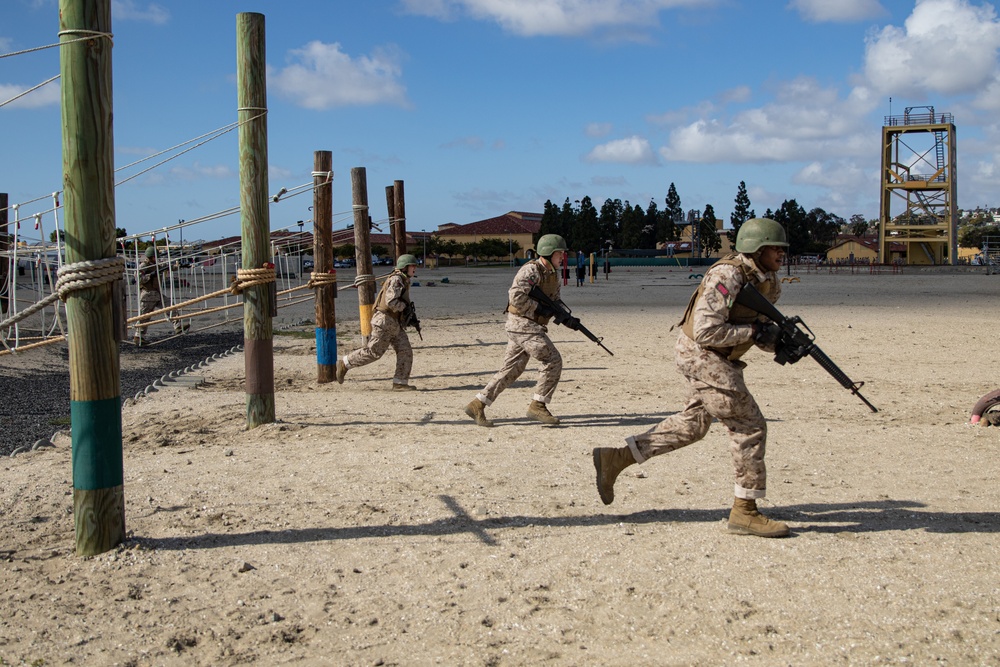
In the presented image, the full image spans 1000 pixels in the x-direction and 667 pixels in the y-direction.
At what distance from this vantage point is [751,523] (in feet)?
16.1

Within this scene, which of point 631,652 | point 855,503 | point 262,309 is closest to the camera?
point 631,652

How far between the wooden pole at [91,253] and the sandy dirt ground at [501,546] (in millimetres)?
309

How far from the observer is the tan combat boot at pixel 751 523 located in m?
4.90

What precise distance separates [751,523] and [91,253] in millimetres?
3591

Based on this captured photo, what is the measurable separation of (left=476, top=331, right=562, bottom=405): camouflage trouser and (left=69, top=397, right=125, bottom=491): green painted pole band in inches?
152

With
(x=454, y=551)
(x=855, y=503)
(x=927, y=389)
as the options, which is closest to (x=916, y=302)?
(x=927, y=389)

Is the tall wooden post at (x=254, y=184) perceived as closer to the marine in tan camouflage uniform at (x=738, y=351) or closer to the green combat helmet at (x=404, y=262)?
the green combat helmet at (x=404, y=262)

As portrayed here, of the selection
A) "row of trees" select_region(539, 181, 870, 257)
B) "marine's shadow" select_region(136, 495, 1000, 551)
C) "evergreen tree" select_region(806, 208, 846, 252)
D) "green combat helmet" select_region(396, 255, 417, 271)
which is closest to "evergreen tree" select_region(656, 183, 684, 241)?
"row of trees" select_region(539, 181, 870, 257)

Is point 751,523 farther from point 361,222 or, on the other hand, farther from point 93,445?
point 361,222

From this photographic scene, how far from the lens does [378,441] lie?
726cm

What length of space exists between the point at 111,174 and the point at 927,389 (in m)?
8.53

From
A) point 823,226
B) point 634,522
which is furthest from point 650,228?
point 634,522

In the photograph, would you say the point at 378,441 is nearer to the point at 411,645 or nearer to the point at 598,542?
the point at 598,542

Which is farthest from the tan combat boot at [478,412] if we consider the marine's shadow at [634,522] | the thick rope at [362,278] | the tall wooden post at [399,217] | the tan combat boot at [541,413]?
the tall wooden post at [399,217]
